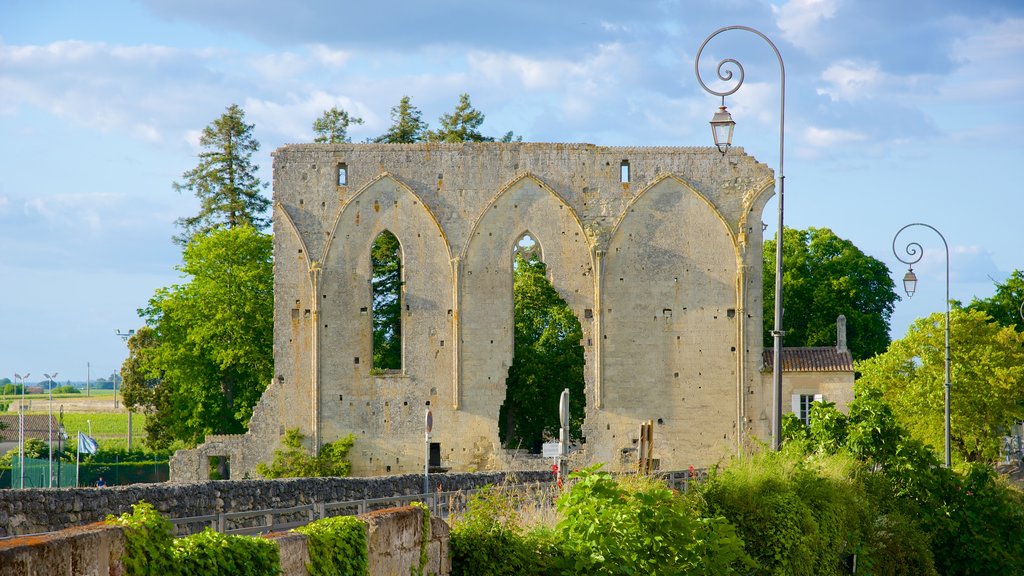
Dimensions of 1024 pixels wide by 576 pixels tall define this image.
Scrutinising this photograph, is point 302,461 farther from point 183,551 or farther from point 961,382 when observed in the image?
point 183,551

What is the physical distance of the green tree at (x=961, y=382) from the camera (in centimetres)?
3694

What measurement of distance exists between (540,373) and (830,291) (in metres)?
12.6

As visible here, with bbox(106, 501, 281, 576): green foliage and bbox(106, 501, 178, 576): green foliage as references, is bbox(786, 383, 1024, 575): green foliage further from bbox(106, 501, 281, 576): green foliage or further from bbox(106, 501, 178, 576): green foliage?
bbox(106, 501, 178, 576): green foliage

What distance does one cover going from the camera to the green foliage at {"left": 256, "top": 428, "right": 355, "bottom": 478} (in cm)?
3512

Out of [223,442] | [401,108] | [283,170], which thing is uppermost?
[401,108]

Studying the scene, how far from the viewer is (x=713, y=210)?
35.7 metres

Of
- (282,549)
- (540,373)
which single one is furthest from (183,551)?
(540,373)

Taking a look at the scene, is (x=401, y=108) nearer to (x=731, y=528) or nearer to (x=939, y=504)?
(x=939, y=504)

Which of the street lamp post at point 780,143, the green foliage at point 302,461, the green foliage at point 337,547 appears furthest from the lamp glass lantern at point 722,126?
the green foliage at point 302,461

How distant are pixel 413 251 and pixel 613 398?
21.8ft

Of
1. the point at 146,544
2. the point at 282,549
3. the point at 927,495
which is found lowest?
the point at 927,495

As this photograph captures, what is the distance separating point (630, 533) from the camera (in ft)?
40.2

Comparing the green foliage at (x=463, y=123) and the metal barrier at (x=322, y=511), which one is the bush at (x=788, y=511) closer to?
the metal barrier at (x=322, y=511)

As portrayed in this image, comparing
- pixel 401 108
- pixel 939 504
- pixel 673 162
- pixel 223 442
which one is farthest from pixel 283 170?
pixel 939 504
